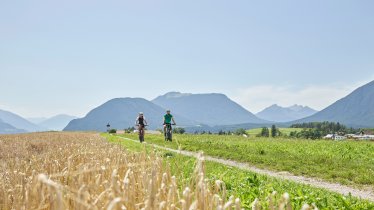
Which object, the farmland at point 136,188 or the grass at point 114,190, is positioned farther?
the farmland at point 136,188

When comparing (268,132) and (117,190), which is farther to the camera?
(268,132)

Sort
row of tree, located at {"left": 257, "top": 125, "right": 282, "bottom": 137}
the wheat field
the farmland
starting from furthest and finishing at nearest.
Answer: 1. row of tree, located at {"left": 257, "top": 125, "right": 282, "bottom": 137}
2. the farmland
3. the wheat field

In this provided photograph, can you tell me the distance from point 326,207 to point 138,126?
1084 inches

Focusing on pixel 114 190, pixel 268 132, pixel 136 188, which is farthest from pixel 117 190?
pixel 268 132

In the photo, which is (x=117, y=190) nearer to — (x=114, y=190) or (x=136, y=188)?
(x=114, y=190)

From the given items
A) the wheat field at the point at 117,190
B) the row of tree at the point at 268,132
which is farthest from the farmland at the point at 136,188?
the row of tree at the point at 268,132

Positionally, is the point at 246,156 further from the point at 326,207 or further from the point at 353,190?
the point at 326,207

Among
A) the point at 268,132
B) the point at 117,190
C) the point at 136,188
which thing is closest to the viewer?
the point at 117,190

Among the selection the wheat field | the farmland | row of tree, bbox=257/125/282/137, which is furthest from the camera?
row of tree, bbox=257/125/282/137

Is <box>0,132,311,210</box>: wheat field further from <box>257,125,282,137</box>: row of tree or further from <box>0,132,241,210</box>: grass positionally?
<box>257,125,282,137</box>: row of tree

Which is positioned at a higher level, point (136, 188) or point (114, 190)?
point (114, 190)

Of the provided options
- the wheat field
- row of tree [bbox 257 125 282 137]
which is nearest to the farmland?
the wheat field

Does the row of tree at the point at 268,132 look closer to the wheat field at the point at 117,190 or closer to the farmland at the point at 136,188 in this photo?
the farmland at the point at 136,188

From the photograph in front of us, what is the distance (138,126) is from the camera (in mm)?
34594
